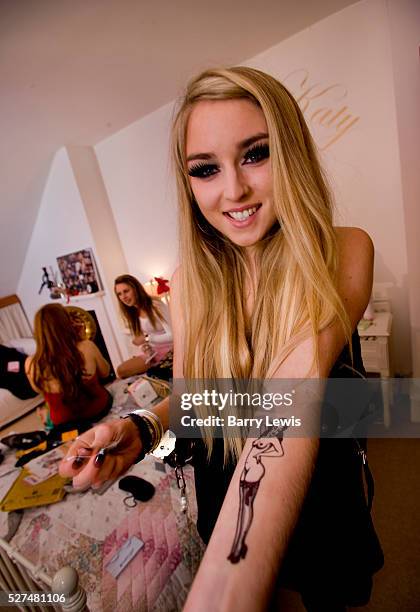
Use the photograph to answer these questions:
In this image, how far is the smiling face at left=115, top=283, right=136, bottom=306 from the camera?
3156 mm

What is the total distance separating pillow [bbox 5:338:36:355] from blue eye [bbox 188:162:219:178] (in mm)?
4694

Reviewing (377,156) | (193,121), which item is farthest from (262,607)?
(377,156)

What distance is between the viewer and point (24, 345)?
459 centimetres

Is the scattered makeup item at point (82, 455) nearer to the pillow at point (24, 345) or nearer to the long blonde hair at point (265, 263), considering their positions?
the long blonde hair at point (265, 263)

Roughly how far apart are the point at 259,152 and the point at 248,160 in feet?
0.10

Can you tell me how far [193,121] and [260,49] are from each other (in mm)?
2317

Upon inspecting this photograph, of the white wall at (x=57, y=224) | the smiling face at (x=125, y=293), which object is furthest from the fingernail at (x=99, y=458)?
the white wall at (x=57, y=224)

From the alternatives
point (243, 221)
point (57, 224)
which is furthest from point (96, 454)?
point (57, 224)

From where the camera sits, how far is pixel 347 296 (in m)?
0.65

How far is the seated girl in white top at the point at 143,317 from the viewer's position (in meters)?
3.06

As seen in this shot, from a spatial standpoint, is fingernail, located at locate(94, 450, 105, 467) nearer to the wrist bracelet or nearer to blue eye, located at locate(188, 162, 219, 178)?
the wrist bracelet

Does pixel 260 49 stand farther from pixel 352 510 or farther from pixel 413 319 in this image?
pixel 352 510

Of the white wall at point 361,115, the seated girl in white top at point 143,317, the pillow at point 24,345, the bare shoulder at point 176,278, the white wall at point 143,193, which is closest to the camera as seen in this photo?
the bare shoulder at point 176,278

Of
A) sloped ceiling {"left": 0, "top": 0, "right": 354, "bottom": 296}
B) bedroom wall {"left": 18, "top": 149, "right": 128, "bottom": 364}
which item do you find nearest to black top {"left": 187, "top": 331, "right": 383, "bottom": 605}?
sloped ceiling {"left": 0, "top": 0, "right": 354, "bottom": 296}
